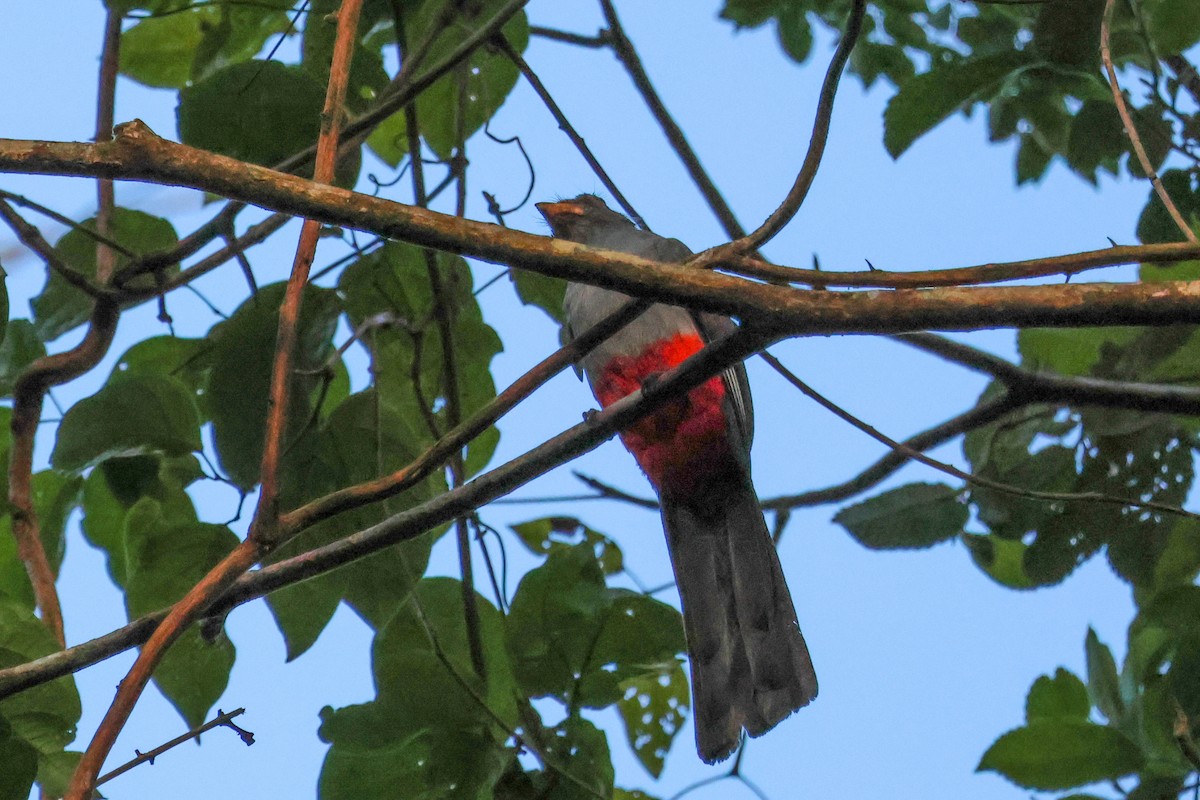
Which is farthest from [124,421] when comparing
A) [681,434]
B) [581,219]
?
[581,219]

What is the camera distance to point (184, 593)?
263 cm

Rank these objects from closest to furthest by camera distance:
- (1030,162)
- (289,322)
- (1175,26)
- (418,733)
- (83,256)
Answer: (289,322) → (418,733) → (1175,26) → (83,256) → (1030,162)

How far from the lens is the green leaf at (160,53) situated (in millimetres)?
3609

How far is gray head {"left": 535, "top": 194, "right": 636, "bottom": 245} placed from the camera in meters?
4.40

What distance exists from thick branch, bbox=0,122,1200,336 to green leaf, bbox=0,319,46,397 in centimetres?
154

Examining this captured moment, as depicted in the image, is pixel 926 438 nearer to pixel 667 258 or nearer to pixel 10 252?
pixel 667 258

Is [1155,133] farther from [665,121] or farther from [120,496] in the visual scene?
[120,496]

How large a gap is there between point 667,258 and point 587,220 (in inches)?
22.7

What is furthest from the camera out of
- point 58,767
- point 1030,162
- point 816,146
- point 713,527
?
point 1030,162

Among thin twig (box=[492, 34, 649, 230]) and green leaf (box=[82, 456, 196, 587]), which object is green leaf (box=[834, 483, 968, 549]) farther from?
green leaf (box=[82, 456, 196, 587])

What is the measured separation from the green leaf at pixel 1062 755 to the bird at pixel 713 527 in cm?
43

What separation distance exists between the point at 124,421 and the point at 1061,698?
85.2 inches

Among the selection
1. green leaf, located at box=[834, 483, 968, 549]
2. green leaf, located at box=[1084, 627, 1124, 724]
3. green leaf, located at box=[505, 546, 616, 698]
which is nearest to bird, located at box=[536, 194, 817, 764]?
green leaf, located at box=[834, 483, 968, 549]

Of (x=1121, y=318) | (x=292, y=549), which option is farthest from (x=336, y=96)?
(x=1121, y=318)
